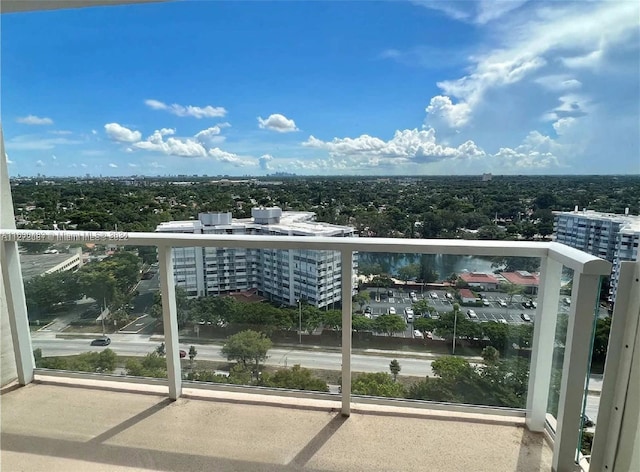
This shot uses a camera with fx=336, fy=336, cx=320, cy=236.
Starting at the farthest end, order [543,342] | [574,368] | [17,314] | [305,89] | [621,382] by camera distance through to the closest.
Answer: [305,89], [17,314], [543,342], [574,368], [621,382]

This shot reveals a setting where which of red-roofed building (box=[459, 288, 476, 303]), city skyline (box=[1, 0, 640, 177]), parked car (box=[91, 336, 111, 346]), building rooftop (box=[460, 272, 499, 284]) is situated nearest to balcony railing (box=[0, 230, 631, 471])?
building rooftop (box=[460, 272, 499, 284])

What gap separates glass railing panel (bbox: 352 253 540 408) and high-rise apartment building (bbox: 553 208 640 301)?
0.26 metres

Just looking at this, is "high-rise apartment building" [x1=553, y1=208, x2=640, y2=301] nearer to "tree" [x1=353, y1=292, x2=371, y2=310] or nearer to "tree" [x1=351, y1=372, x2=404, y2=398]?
"tree" [x1=353, y1=292, x2=371, y2=310]

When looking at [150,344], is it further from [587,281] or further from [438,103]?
[438,103]

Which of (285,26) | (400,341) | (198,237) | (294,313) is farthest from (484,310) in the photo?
(285,26)

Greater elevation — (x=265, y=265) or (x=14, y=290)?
(x=265, y=265)

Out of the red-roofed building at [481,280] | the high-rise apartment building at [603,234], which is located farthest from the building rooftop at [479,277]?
the high-rise apartment building at [603,234]

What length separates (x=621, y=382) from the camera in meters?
1.32

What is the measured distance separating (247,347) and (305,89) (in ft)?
6.49

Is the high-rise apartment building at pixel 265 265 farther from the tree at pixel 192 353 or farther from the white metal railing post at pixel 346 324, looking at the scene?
the tree at pixel 192 353

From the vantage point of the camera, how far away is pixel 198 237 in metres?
1.98

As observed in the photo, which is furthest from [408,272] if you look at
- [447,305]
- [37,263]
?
[37,263]

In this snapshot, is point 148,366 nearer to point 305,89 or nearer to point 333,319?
point 333,319

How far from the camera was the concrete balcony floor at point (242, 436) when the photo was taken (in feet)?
5.20
